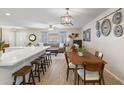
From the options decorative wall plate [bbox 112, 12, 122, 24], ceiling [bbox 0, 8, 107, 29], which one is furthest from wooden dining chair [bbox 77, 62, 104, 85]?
ceiling [bbox 0, 8, 107, 29]

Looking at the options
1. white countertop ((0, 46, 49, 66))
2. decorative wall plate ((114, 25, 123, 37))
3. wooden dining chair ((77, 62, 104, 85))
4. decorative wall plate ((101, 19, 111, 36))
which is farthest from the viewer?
decorative wall plate ((101, 19, 111, 36))

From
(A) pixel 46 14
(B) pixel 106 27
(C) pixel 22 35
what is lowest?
(B) pixel 106 27

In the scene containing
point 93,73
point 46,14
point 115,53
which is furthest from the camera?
point 46,14

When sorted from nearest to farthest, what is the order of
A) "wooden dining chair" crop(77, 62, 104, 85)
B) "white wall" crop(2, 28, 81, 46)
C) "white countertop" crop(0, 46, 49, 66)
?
"white countertop" crop(0, 46, 49, 66) < "wooden dining chair" crop(77, 62, 104, 85) < "white wall" crop(2, 28, 81, 46)

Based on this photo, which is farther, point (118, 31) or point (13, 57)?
point (118, 31)

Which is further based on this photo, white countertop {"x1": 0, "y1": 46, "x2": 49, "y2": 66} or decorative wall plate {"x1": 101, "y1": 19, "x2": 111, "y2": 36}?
decorative wall plate {"x1": 101, "y1": 19, "x2": 111, "y2": 36}

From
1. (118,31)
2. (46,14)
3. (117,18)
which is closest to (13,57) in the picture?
(118,31)

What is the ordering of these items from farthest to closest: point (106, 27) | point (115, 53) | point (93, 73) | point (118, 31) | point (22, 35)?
point (22, 35), point (106, 27), point (115, 53), point (118, 31), point (93, 73)

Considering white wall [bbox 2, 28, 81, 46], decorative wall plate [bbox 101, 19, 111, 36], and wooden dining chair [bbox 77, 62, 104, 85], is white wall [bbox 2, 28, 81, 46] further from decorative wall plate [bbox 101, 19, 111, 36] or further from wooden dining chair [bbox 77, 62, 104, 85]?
wooden dining chair [bbox 77, 62, 104, 85]

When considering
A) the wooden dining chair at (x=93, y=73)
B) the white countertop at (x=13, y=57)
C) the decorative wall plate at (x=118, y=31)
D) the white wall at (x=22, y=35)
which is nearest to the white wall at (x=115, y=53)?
the decorative wall plate at (x=118, y=31)

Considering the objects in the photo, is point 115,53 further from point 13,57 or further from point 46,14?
point 46,14

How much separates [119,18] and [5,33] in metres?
10.7
